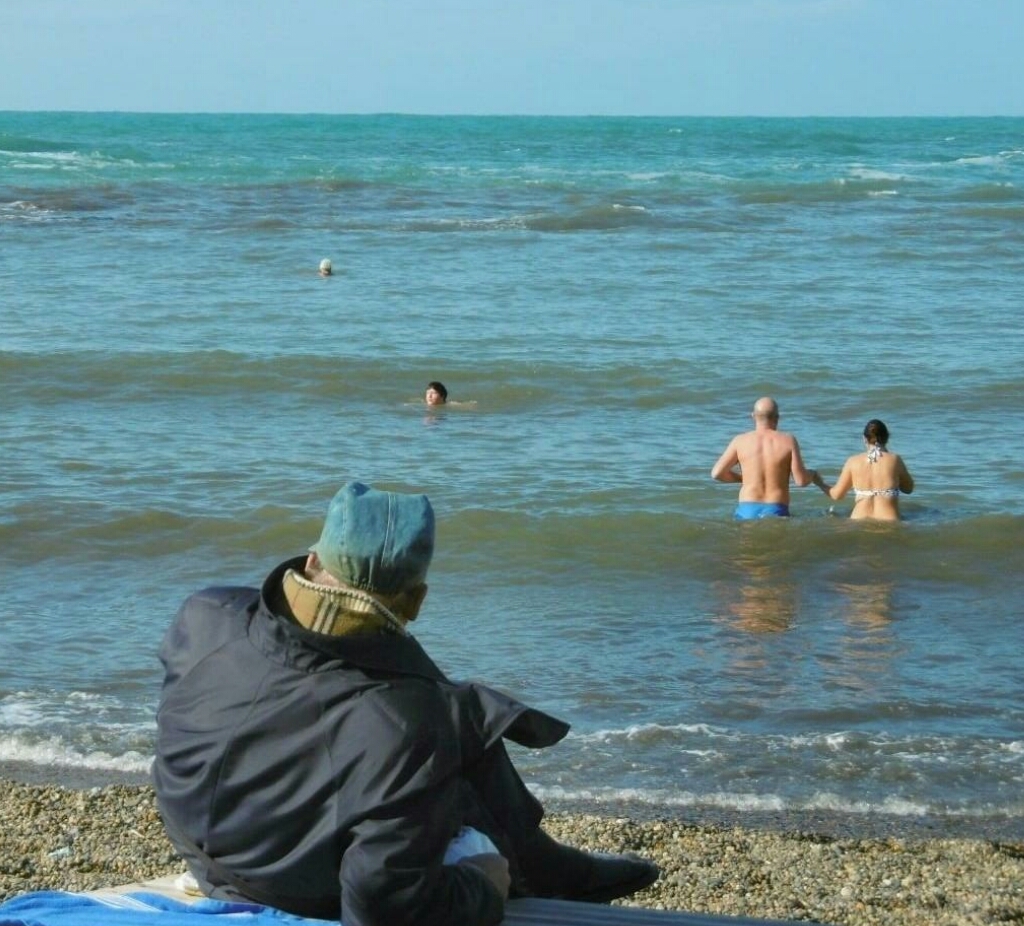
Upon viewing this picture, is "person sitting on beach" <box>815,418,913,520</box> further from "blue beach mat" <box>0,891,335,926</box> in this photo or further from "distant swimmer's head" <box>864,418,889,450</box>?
"blue beach mat" <box>0,891,335,926</box>

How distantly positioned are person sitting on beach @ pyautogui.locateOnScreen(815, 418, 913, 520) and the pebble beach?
16.2 ft

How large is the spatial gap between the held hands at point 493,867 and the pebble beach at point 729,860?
1.97 meters

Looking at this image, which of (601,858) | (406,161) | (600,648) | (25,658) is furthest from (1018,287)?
(406,161)

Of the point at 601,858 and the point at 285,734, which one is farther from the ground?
the point at 285,734

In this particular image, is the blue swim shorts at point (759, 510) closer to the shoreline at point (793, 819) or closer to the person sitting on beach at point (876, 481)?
the person sitting on beach at point (876, 481)

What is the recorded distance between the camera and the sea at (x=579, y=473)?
274 inches

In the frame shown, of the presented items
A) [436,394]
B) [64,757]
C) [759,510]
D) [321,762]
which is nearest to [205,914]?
[321,762]

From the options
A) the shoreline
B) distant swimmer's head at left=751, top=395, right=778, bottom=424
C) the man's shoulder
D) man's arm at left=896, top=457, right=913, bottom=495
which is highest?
the man's shoulder

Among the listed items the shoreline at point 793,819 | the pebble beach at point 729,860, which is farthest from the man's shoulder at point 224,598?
the shoreline at point 793,819

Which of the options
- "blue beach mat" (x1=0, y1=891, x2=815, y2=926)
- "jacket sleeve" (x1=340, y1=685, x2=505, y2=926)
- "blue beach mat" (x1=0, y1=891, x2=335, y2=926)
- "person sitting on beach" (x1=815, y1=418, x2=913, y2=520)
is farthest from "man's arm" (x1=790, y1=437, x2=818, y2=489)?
"jacket sleeve" (x1=340, y1=685, x2=505, y2=926)

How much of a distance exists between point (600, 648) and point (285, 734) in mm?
5368

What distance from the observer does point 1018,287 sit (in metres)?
21.8

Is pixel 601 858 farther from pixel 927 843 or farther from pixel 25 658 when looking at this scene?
pixel 25 658

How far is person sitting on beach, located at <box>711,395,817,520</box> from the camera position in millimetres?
10828
